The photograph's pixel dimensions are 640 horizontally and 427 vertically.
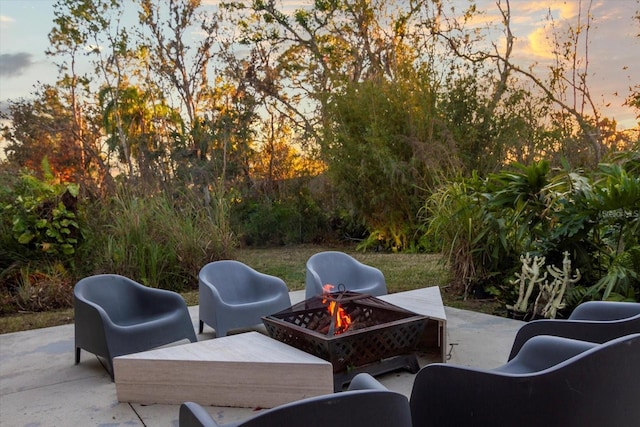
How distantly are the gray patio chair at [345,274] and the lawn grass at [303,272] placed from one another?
929 mm

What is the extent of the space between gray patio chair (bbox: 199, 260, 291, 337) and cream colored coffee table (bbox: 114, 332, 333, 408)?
1.02 meters

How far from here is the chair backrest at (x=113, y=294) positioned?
12.6 feet

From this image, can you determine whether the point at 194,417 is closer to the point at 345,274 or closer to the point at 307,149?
the point at 345,274

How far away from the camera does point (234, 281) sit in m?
4.61

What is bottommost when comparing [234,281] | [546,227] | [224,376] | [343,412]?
[224,376]

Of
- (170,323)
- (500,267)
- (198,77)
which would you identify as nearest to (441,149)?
(500,267)

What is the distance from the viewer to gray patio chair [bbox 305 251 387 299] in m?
4.67

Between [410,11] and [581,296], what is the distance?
9.05m

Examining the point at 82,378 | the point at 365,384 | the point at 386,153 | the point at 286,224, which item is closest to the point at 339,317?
the point at 365,384

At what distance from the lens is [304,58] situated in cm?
1424

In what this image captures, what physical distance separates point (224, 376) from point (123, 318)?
4.85 ft

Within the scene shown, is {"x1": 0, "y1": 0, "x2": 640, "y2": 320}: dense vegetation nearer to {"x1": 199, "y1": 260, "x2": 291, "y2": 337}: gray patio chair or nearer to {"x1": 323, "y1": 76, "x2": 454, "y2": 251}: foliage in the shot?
{"x1": 323, "y1": 76, "x2": 454, "y2": 251}: foliage

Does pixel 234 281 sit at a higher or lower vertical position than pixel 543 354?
lower

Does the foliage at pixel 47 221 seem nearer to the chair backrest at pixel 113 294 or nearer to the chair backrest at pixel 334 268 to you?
the chair backrest at pixel 113 294
